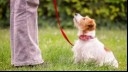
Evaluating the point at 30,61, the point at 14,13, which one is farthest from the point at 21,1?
the point at 30,61

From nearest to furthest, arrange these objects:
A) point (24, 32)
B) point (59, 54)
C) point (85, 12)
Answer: point (24, 32) → point (59, 54) → point (85, 12)

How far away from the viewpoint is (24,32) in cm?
537

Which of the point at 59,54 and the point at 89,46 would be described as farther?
the point at 59,54

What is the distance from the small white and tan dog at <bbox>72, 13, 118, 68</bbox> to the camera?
5.98m

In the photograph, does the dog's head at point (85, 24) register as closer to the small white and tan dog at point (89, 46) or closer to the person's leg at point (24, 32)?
the small white and tan dog at point (89, 46)

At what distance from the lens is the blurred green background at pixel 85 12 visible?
39.8ft

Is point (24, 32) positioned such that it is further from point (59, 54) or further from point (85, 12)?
point (85, 12)

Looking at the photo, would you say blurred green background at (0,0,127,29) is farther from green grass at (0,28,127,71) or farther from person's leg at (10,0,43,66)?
person's leg at (10,0,43,66)

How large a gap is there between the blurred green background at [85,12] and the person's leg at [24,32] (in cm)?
665

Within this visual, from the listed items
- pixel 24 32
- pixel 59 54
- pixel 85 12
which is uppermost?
pixel 24 32

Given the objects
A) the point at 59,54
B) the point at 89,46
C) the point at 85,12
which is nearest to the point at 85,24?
the point at 89,46

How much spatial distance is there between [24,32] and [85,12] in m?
6.97

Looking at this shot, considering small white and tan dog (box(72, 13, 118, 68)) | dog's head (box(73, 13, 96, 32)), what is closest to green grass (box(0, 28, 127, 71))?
small white and tan dog (box(72, 13, 118, 68))

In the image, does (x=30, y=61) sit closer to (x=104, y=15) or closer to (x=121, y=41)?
(x=121, y=41)
